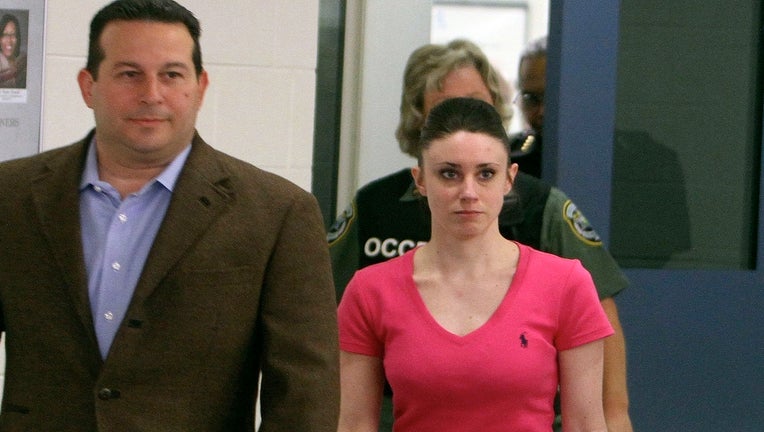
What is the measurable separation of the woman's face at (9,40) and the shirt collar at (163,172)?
1.03 meters

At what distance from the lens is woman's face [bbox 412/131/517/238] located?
7.20 feet

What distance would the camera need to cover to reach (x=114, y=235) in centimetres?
192

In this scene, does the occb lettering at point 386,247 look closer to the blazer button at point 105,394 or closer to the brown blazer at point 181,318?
the brown blazer at point 181,318

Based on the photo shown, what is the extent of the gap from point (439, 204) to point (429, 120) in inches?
7.8

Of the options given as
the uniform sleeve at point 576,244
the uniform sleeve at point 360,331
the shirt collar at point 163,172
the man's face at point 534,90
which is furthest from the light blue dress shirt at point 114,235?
the man's face at point 534,90

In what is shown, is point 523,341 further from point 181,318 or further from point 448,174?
point 181,318

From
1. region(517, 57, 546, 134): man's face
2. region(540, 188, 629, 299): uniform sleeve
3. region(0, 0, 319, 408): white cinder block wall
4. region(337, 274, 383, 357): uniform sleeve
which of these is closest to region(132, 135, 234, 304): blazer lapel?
region(337, 274, 383, 357): uniform sleeve

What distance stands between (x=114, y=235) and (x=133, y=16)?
36 cm

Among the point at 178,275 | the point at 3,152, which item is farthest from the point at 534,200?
the point at 3,152

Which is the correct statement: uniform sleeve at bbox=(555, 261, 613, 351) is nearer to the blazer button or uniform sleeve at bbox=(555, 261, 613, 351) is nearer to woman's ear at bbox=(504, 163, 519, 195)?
woman's ear at bbox=(504, 163, 519, 195)

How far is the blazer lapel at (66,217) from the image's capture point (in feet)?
6.15

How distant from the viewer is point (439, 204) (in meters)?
2.21

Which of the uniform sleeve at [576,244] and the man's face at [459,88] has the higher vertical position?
the man's face at [459,88]

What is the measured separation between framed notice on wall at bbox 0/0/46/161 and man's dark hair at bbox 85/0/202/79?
99cm
